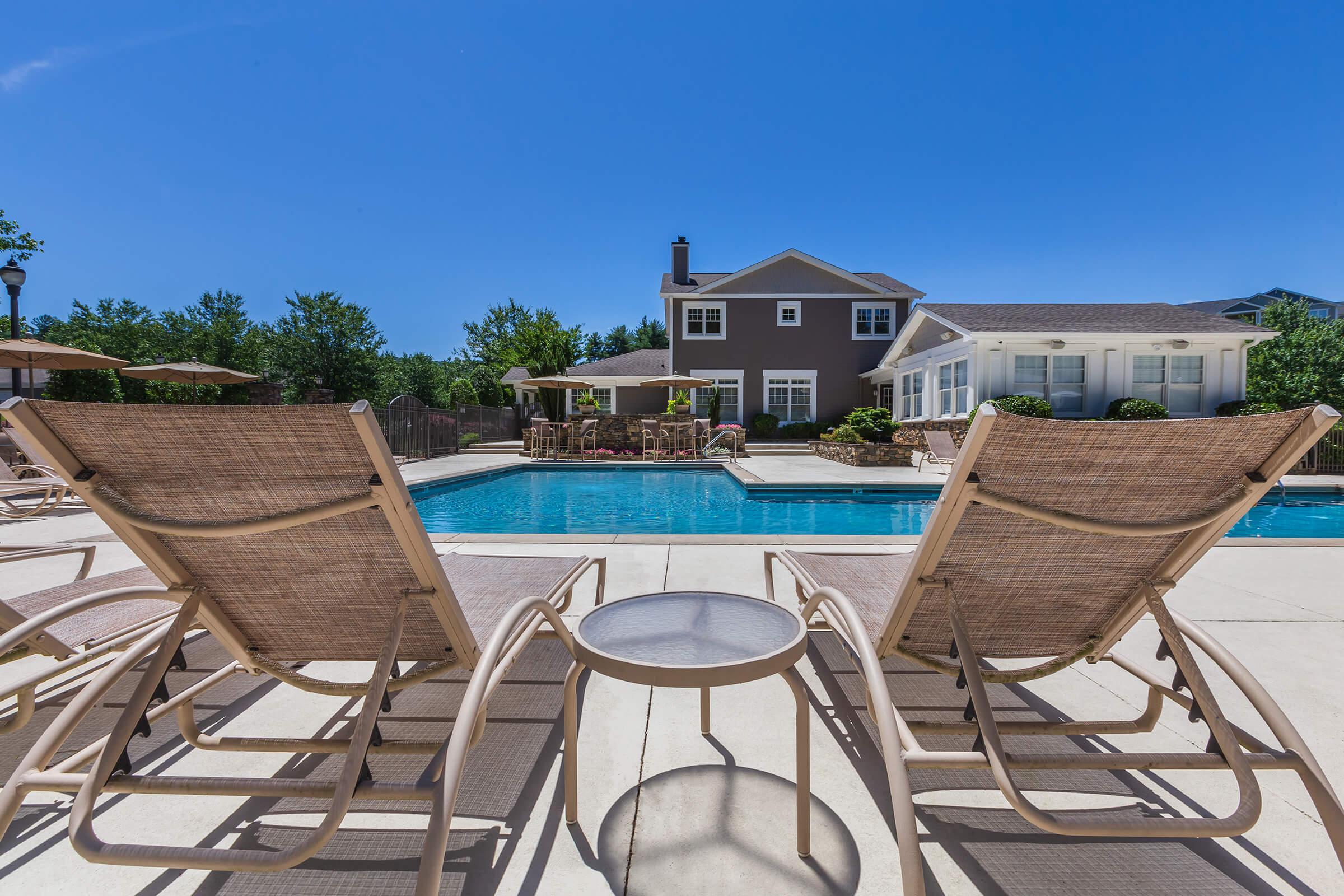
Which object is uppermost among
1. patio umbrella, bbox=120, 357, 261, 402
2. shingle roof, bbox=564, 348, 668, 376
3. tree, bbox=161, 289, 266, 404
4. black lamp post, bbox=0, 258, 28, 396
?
tree, bbox=161, 289, 266, 404

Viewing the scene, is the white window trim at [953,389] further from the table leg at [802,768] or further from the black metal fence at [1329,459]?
the table leg at [802,768]

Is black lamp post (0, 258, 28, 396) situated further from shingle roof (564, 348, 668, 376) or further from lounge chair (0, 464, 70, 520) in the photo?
shingle roof (564, 348, 668, 376)

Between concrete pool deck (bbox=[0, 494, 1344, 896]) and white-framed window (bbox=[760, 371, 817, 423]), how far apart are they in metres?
18.3

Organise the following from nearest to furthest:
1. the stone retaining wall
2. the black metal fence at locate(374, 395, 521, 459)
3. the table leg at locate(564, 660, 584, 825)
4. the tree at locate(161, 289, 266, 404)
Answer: the table leg at locate(564, 660, 584, 825) < the stone retaining wall < the black metal fence at locate(374, 395, 521, 459) < the tree at locate(161, 289, 266, 404)

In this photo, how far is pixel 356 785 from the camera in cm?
110

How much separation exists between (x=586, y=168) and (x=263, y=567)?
2483 centimetres

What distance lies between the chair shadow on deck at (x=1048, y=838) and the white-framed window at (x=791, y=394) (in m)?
18.8

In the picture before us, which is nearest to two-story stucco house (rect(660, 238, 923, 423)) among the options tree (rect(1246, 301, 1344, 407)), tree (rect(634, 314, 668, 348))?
tree (rect(1246, 301, 1344, 407))

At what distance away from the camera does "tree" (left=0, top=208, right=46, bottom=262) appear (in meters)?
15.3

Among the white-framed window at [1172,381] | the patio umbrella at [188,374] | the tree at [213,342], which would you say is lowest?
the white-framed window at [1172,381]

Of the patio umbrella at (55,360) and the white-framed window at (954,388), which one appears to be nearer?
the patio umbrella at (55,360)

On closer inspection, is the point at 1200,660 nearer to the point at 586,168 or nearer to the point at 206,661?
the point at 206,661

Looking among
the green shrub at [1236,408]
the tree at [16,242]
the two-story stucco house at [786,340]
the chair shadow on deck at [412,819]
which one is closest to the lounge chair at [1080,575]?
the chair shadow on deck at [412,819]

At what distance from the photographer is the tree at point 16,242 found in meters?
15.3
